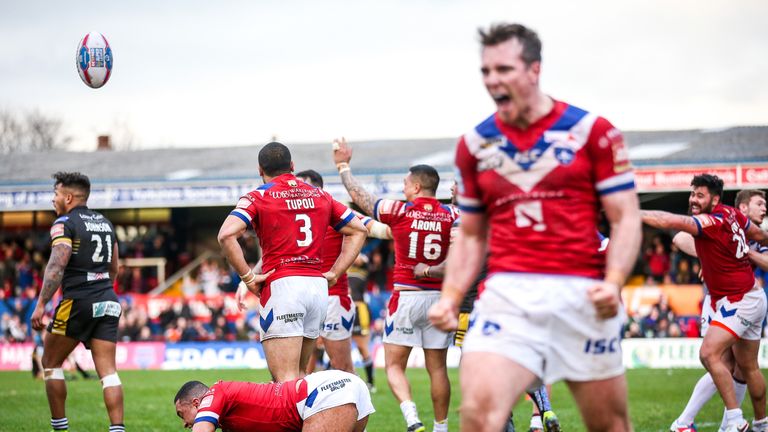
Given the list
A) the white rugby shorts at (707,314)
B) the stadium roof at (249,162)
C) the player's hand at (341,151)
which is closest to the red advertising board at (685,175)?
the stadium roof at (249,162)

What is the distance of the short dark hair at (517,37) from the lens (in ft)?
16.1

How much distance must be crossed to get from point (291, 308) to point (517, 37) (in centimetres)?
424

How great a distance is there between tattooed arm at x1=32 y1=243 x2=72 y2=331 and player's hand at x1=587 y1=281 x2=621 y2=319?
616 cm

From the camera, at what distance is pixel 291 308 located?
27.9 ft

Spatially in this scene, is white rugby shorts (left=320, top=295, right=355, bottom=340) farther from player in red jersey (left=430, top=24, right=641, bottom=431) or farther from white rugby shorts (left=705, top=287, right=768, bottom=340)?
player in red jersey (left=430, top=24, right=641, bottom=431)

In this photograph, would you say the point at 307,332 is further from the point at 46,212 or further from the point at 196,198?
the point at 46,212

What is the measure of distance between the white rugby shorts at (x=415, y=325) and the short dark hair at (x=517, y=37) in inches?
191

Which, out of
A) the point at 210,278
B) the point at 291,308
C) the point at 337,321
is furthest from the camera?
the point at 210,278

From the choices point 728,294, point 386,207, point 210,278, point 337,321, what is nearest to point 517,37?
point 386,207

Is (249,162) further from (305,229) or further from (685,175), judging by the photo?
(305,229)

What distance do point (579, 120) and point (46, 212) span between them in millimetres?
30997

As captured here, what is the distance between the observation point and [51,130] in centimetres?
6316

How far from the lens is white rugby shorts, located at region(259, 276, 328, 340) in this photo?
334 inches

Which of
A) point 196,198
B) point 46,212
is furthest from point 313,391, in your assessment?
point 46,212
